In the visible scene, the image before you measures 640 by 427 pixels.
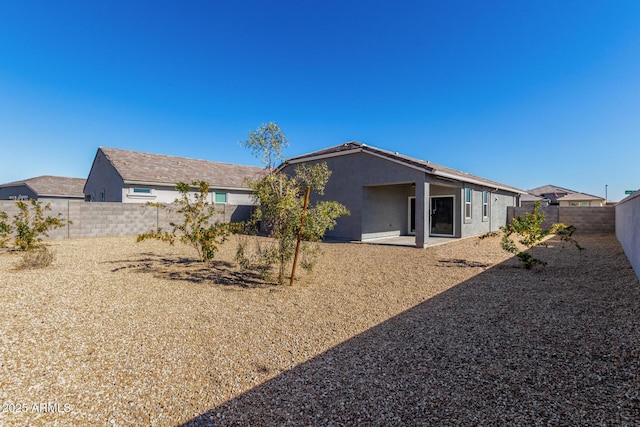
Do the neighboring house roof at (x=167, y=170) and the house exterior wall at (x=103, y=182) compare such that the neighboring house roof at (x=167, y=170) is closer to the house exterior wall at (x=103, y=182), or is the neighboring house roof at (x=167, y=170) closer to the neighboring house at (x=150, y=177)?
the neighboring house at (x=150, y=177)

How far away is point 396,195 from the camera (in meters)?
16.6

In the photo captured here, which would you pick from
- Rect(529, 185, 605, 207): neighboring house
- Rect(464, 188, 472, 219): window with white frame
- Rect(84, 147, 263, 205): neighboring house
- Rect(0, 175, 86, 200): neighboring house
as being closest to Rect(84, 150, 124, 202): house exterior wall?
Rect(84, 147, 263, 205): neighboring house

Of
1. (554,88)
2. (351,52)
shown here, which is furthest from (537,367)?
(351,52)

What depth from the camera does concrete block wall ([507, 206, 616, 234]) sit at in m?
17.8

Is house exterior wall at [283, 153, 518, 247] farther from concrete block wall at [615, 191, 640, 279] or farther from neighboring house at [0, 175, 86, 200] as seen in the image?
neighboring house at [0, 175, 86, 200]

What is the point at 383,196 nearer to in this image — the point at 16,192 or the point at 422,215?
the point at 422,215

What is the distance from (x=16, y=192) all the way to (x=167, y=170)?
23278mm

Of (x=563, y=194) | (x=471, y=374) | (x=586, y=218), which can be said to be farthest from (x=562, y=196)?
(x=471, y=374)

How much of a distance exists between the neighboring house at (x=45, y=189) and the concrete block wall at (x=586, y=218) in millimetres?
39663

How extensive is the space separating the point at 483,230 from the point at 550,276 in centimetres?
1186

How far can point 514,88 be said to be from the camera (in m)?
14.2

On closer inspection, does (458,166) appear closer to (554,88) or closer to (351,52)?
(554,88)

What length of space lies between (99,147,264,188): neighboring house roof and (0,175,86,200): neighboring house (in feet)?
41.6

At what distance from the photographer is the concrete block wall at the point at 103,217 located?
13.7 m
